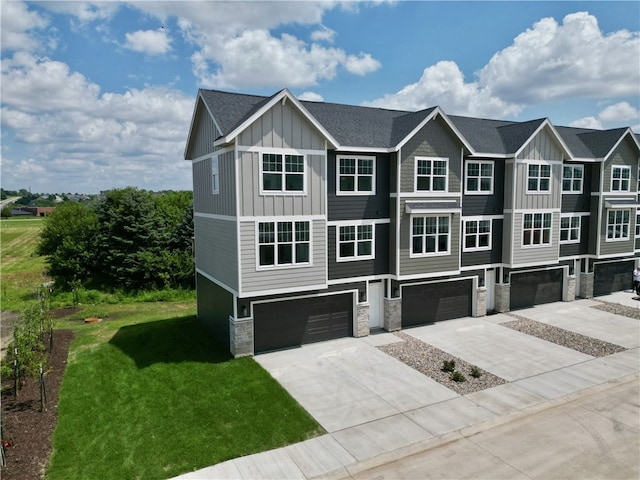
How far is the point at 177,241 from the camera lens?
31656 mm

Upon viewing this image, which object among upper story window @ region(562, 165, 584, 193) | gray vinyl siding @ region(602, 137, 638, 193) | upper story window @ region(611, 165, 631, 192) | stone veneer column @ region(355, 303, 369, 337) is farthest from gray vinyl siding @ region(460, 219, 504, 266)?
upper story window @ region(611, 165, 631, 192)

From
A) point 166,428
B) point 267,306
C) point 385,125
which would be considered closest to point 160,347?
point 267,306

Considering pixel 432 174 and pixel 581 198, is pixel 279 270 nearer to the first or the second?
pixel 432 174

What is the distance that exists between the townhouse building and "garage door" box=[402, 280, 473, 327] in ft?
0.21

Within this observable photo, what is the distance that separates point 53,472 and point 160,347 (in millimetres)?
7939

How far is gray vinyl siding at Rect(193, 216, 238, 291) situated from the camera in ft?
53.2

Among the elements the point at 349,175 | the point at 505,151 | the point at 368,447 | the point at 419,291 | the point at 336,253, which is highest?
the point at 505,151

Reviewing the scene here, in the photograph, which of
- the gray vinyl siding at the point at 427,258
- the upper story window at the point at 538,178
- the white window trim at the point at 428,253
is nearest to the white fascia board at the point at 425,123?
the gray vinyl siding at the point at 427,258

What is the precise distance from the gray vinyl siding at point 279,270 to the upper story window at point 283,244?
0.22 metres

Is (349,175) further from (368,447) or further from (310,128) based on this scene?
(368,447)

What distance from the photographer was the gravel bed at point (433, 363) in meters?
14.3

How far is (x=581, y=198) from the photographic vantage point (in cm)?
2534

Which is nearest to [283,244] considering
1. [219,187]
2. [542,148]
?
[219,187]

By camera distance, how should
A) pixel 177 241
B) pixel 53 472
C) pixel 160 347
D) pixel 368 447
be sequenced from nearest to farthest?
pixel 53 472 → pixel 368 447 → pixel 160 347 → pixel 177 241
